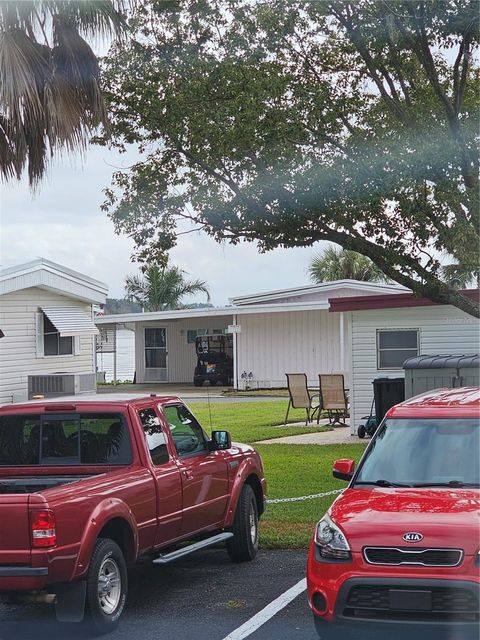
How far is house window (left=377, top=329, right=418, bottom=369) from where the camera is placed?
1992 cm

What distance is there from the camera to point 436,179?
1320 centimetres

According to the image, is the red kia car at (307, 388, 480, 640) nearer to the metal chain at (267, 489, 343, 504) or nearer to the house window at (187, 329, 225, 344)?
the metal chain at (267, 489, 343, 504)

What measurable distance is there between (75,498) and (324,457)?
989cm

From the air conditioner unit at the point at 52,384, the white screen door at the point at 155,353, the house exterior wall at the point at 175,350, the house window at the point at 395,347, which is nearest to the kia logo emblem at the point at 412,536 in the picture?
the house window at the point at 395,347

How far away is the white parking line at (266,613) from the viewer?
694 cm

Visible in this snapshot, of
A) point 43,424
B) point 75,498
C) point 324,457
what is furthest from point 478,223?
point 75,498

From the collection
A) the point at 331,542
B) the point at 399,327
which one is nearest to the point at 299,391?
the point at 399,327

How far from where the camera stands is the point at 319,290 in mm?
35969

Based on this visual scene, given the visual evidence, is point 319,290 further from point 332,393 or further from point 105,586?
point 105,586

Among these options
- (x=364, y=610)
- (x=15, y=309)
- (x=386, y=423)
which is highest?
(x=15, y=309)

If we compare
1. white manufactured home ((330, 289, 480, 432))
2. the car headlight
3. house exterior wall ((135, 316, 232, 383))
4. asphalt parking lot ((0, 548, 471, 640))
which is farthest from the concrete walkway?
house exterior wall ((135, 316, 232, 383))

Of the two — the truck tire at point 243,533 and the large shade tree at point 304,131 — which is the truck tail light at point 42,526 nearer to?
the truck tire at point 243,533

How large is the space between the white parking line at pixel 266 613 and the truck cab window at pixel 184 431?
146 centimetres

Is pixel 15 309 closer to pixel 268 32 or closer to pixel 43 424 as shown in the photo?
pixel 268 32
